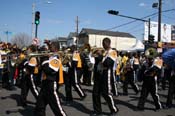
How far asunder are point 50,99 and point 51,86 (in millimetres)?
293

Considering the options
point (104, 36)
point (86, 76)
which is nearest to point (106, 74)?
point (86, 76)

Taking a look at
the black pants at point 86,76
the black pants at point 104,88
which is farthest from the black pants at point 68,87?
the black pants at point 86,76

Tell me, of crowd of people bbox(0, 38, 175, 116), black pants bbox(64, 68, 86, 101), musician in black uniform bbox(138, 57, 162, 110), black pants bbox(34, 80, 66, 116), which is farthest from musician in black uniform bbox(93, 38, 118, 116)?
black pants bbox(64, 68, 86, 101)

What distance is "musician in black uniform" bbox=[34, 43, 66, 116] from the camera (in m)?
7.41

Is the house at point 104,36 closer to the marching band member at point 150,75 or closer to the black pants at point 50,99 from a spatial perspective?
the marching band member at point 150,75

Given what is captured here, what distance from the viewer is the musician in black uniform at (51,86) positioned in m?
7.41

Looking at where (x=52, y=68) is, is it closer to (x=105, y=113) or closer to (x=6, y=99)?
(x=105, y=113)

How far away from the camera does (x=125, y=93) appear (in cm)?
1280

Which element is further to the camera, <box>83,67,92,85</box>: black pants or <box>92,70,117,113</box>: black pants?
<box>83,67,92,85</box>: black pants

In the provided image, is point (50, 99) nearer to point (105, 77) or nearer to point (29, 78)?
point (105, 77)

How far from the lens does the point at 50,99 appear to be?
7.49 metres

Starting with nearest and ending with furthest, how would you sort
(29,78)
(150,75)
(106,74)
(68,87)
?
(106,74), (150,75), (29,78), (68,87)

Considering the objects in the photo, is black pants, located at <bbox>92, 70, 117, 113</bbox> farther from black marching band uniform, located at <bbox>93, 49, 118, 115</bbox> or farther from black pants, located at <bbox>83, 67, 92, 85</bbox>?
black pants, located at <bbox>83, 67, 92, 85</bbox>

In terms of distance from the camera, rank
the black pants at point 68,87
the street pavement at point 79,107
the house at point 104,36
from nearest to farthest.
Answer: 1. the street pavement at point 79,107
2. the black pants at point 68,87
3. the house at point 104,36
